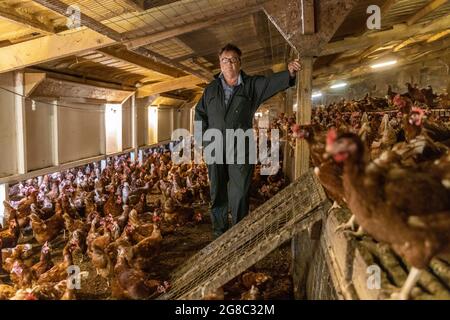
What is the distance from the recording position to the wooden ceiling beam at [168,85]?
8.60 meters

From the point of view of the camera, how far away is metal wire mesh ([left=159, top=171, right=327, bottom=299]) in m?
2.09

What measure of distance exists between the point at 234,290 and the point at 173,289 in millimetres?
500

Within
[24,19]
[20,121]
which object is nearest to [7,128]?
[20,121]

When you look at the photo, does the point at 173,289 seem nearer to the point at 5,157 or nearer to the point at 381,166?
the point at 381,166

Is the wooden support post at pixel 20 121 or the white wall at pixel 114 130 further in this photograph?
the white wall at pixel 114 130

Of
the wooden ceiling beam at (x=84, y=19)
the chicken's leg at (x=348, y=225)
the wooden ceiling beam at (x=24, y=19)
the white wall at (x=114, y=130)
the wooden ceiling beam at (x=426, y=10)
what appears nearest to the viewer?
the chicken's leg at (x=348, y=225)

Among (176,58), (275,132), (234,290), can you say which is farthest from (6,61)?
(275,132)

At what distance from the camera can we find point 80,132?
6.86 meters

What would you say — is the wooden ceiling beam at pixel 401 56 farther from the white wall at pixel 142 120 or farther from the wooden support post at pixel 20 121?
the wooden support post at pixel 20 121

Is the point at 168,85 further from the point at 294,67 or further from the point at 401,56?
the point at 294,67

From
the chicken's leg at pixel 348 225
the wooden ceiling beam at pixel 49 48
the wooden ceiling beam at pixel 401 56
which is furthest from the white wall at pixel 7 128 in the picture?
the wooden ceiling beam at pixel 401 56

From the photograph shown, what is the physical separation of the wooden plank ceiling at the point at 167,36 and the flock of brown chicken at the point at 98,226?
1.89 meters

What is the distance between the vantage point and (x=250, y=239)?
2414 mm

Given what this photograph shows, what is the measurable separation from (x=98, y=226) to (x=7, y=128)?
5.94ft
